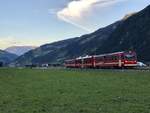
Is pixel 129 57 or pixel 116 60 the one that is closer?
pixel 129 57

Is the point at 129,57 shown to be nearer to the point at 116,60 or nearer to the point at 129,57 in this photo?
the point at 129,57

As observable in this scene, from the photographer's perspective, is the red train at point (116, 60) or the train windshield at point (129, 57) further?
the train windshield at point (129, 57)

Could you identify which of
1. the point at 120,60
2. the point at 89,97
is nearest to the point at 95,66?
the point at 120,60

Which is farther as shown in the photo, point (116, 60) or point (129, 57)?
point (116, 60)

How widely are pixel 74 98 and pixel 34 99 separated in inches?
82.2

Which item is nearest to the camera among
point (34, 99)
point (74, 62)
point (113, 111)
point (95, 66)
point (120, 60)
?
point (113, 111)

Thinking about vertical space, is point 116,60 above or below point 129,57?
below

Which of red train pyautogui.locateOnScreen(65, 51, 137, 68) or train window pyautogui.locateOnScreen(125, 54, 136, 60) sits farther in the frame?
train window pyautogui.locateOnScreen(125, 54, 136, 60)

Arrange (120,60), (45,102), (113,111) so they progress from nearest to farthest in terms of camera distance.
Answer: (113,111)
(45,102)
(120,60)

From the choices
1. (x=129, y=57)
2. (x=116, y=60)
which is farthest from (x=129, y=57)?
(x=116, y=60)

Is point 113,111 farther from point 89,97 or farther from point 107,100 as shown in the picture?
point 89,97

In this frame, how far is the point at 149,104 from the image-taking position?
2327 cm

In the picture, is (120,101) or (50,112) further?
(120,101)

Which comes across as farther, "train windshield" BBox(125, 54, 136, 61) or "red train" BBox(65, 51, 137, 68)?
"train windshield" BBox(125, 54, 136, 61)
